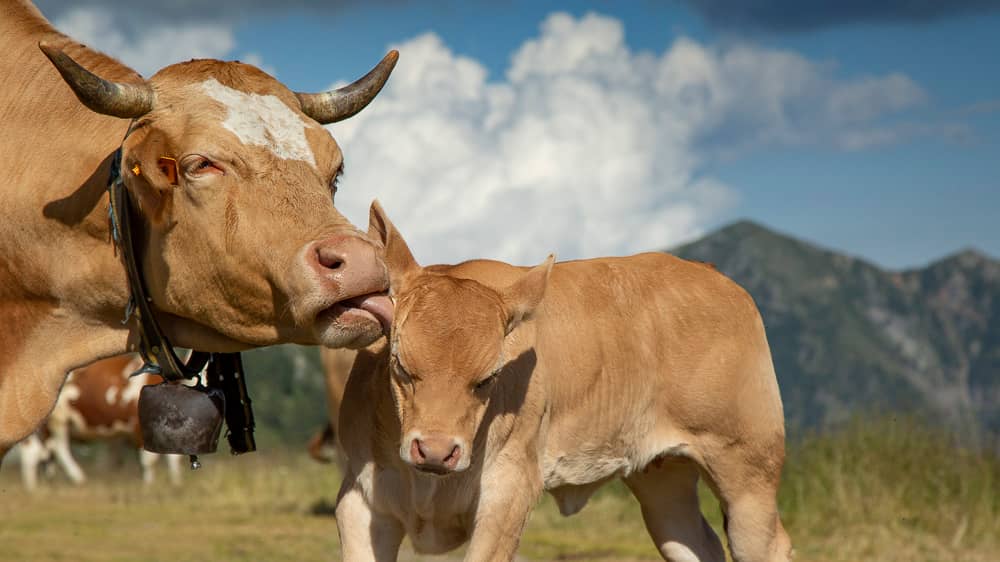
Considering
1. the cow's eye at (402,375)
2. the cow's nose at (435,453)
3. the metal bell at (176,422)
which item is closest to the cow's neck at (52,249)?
the metal bell at (176,422)

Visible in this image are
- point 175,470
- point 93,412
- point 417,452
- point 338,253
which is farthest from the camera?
point 93,412

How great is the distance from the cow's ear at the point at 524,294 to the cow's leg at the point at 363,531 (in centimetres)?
93

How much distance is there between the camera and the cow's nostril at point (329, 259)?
409 cm

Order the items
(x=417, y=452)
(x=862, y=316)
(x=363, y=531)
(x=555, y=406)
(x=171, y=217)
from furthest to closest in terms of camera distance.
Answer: (x=862, y=316) < (x=555, y=406) < (x=363, y=531) < (x=417, y=452) < (x=171, y=217)

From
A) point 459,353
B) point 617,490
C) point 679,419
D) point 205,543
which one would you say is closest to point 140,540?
point 205,543

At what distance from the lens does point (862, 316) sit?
80.6m

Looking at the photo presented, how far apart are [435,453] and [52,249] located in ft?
5.07

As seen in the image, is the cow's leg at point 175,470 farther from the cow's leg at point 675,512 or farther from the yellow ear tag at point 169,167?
the yellow ear tag at point 169,167

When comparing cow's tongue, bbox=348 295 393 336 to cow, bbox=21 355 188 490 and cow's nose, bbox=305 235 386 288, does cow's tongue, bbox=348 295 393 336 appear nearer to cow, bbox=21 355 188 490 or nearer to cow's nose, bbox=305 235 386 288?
cow's nose, bbox=305 235 386 288

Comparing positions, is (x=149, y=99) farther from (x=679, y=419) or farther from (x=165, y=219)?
(x=679, y=419)

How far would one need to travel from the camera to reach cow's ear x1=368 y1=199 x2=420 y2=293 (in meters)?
5.34

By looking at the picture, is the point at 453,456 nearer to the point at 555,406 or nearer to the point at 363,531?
the point at 363,531

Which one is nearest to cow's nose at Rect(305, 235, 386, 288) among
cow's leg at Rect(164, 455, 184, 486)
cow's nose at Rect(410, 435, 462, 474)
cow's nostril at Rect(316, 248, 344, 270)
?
cow's nostril at Rect(316, 248, 344, 270)

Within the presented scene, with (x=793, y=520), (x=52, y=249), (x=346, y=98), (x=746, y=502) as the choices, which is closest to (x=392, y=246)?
(x=346, y=98)
